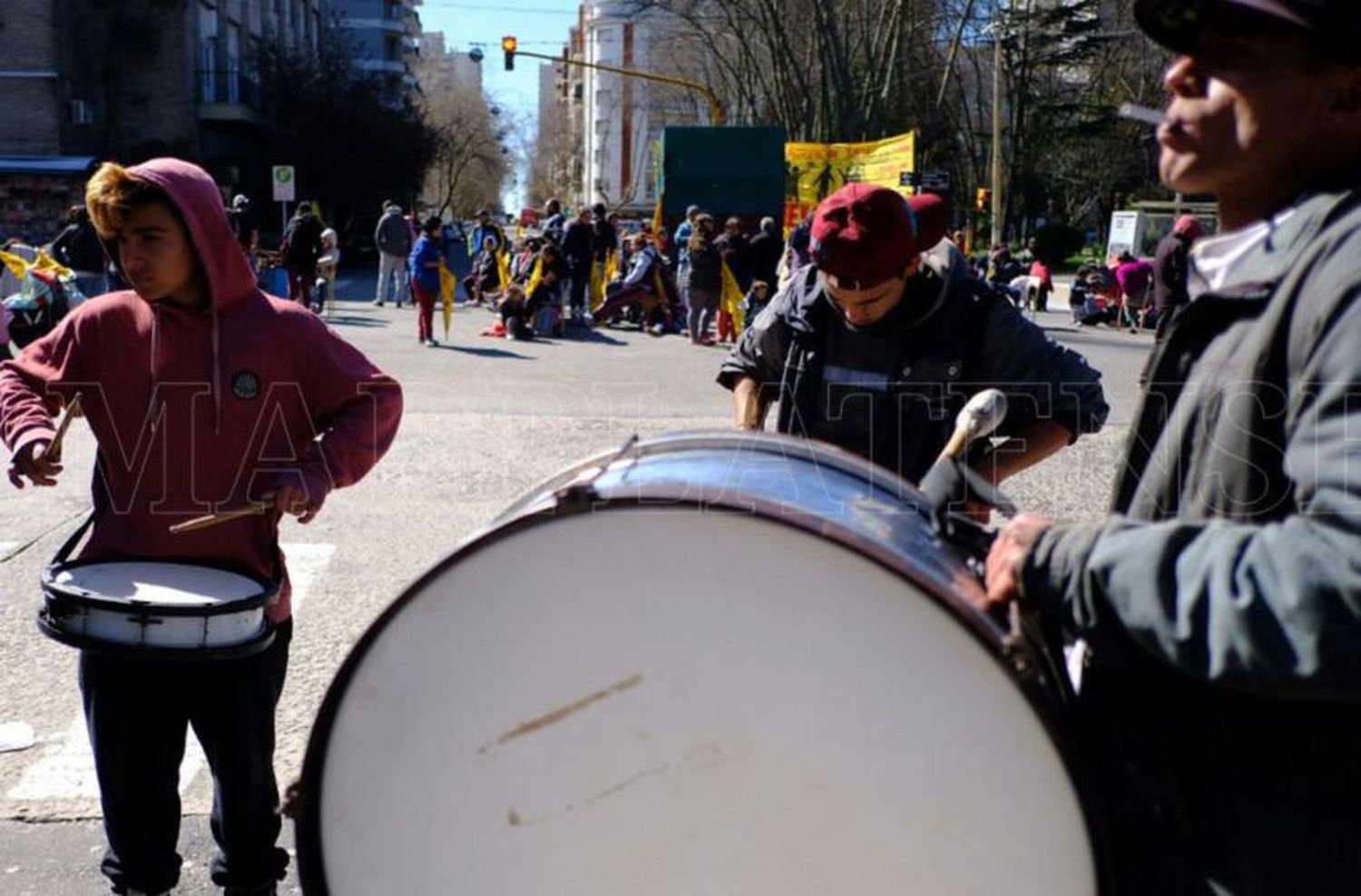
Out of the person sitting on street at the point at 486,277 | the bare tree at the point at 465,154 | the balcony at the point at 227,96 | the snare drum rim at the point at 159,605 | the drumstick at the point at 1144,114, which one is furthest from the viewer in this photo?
the bare tree at the point at 465,154

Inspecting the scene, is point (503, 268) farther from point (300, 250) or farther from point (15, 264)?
point (15, 264)

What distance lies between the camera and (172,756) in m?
3.11

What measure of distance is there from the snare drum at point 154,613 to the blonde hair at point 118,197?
778 millimetres

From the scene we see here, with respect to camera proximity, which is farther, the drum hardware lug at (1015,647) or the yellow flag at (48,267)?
the yellow flag at (48,267)

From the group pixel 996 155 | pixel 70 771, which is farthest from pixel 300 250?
pixel 996 155

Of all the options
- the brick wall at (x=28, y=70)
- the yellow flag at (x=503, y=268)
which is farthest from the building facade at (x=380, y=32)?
the yellow flag at (x=503, y=268)

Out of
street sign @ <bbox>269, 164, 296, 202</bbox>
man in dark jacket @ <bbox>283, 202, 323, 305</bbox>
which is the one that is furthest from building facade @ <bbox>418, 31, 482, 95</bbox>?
man in dark jacket @ <bbox>283, 202, 323, 305</bbox>

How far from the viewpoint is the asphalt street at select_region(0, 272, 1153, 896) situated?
4.19 metres

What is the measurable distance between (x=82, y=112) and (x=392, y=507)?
37.0m

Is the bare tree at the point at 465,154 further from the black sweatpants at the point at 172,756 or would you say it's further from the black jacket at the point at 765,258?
the black sweatpants at the point at 172,756

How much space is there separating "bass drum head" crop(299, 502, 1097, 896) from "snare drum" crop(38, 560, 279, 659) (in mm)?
1016

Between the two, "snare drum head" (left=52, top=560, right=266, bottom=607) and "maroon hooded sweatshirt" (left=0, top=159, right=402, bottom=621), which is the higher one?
"maroon hooded sweatshirt" (left=0, top=159, right=402, bottom=621)

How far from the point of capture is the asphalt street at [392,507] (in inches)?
165

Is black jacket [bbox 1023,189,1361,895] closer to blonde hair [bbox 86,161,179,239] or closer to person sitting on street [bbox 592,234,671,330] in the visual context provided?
blonde hair [bbox 86,161,179,239]
